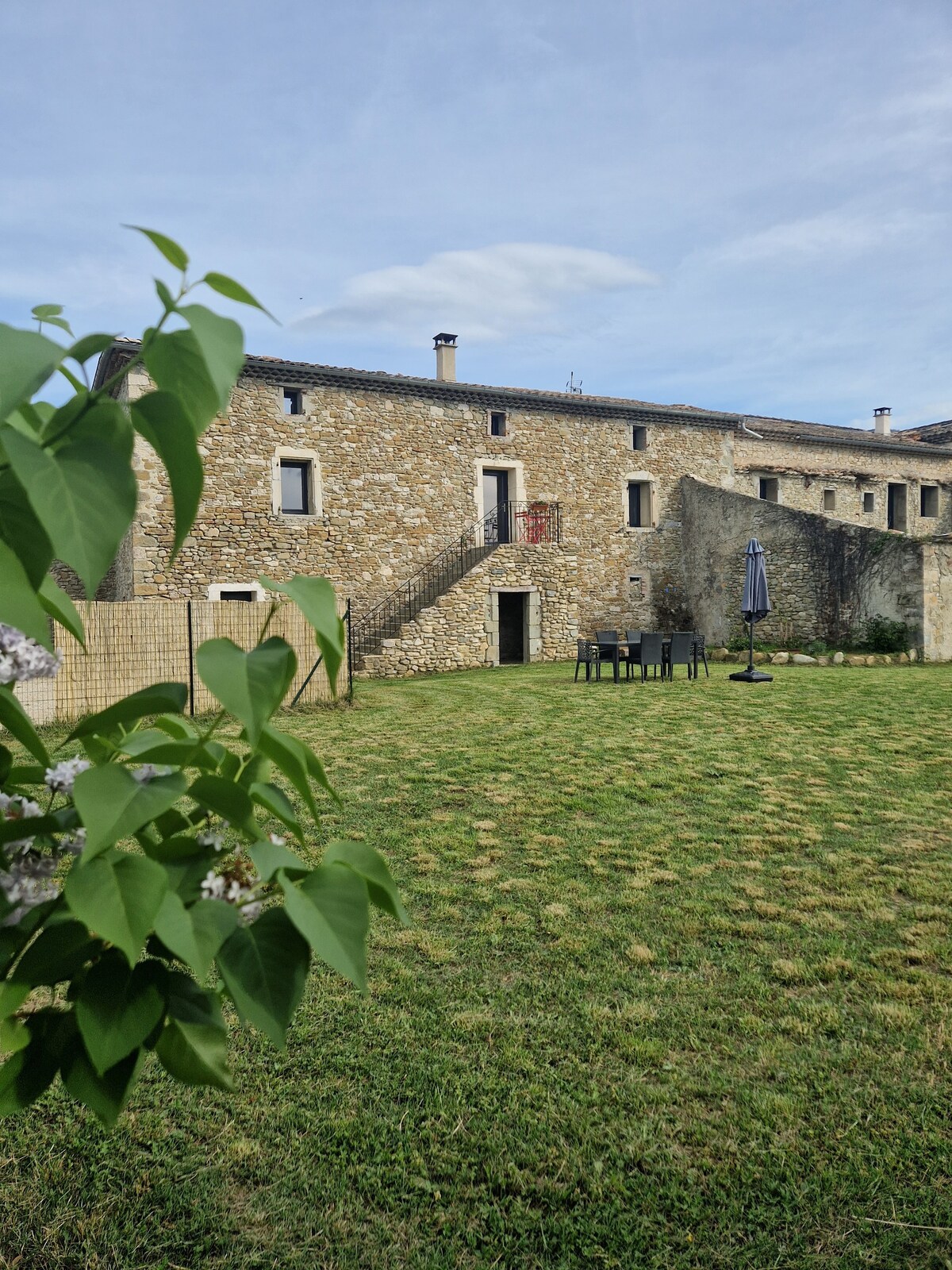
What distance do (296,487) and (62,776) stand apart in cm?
1764

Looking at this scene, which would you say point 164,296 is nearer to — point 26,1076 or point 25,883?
point 25,883

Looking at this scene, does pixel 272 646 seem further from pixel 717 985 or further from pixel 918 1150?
pixel 717 985

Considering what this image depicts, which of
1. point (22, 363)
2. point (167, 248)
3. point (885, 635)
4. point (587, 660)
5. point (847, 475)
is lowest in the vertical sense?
point (587, 660)

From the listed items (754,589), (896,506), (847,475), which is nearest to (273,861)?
(754,589)

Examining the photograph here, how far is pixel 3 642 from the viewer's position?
954 millimetres

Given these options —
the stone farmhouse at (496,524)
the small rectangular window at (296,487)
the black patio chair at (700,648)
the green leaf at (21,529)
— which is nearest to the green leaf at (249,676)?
the green leaf at (21,529)

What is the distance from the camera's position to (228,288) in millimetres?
722

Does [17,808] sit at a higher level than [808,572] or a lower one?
lower

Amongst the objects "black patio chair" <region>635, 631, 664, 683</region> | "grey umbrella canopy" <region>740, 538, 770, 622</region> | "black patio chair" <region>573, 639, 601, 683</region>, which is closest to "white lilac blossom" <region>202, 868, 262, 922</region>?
"black patio chair" <region>635, 631, 664, 683</region>

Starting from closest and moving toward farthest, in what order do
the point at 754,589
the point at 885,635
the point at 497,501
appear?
the point at 754,589, the point at 885,635, the point at 497,501

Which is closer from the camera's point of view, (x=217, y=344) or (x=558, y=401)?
(x=217, y=344)

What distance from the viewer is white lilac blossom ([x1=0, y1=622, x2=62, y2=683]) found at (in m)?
0.95

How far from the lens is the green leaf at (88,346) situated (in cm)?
69

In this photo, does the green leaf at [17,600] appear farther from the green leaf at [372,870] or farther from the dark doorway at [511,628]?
the dark doorway at [511,628]
